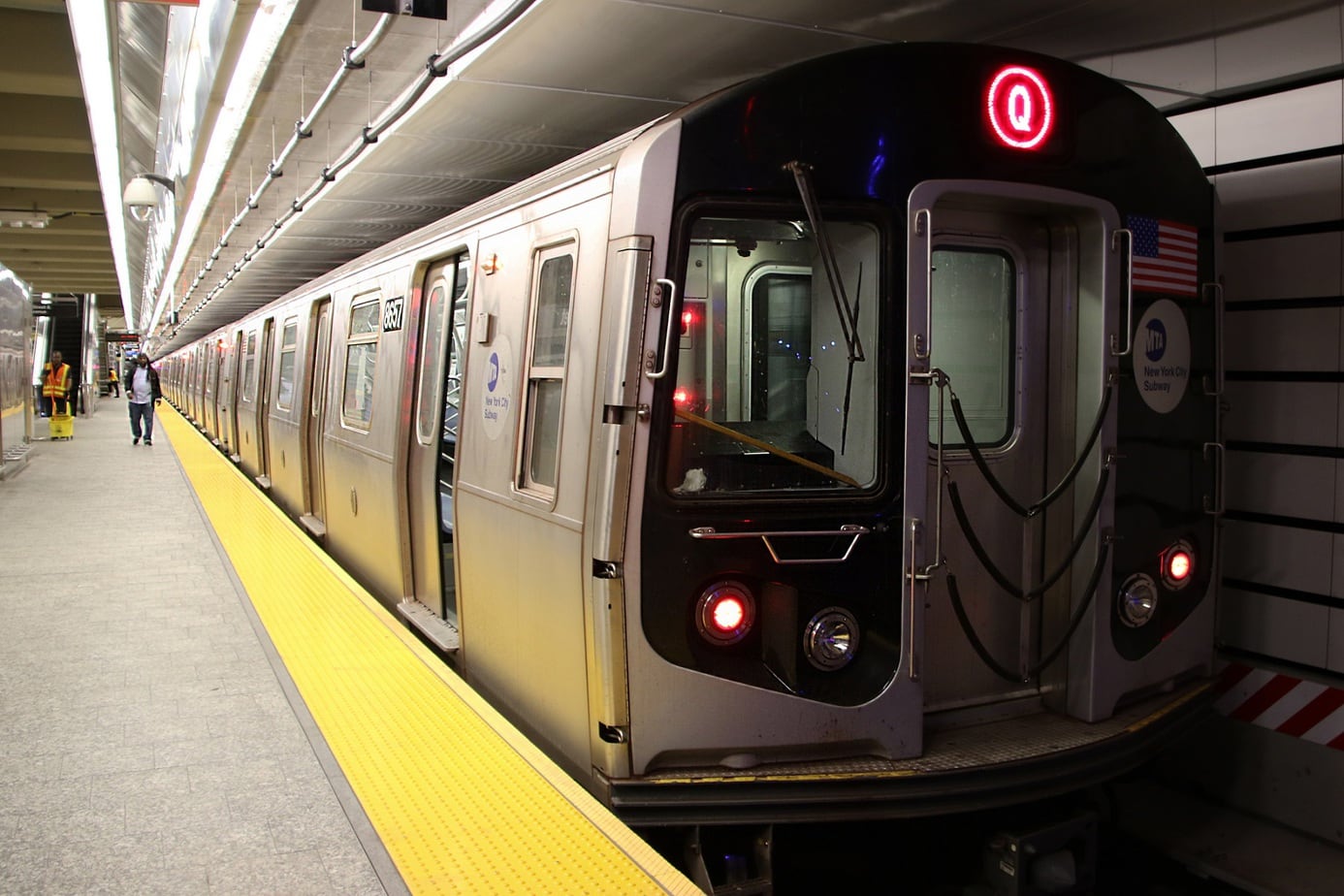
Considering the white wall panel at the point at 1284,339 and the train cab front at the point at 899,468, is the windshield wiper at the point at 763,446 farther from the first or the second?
the white wall panel at the point at 1284,339

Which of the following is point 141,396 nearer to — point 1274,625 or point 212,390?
point 212,390

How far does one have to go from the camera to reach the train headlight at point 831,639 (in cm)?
335

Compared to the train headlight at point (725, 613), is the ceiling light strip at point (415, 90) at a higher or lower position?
higher

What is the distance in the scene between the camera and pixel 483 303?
14.5 ft

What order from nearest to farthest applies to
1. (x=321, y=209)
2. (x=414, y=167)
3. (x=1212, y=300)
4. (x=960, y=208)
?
(x=960, y=208) → (x=1212, y=300) → (x=414, y=167) → (x=321, y=209)

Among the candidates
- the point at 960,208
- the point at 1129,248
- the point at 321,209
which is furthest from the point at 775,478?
the point at 321,209

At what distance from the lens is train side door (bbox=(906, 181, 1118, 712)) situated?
12.0 feet

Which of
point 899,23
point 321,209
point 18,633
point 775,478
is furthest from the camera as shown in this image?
point 321,209

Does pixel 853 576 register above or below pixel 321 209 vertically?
below

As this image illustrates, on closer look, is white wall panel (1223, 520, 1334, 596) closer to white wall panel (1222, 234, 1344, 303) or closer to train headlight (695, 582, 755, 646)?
white wall panel (1222, 234, 1344, 303)

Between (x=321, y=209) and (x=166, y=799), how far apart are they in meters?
8.46

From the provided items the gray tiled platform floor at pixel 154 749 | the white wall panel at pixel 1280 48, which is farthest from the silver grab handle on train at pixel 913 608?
the white wall panel at pixel 1280 48

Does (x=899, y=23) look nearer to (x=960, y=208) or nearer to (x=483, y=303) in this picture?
(x=960, y=208)

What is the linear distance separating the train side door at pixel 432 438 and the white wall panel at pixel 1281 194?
138 inches
